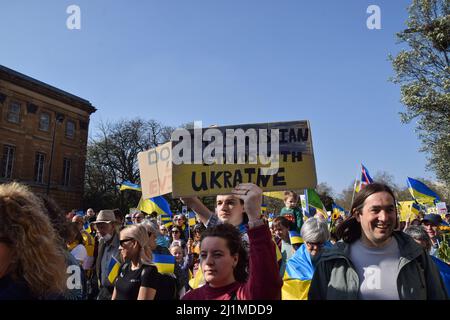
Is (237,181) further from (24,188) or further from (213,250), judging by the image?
(24,188)

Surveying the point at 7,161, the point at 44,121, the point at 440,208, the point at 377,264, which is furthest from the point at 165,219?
the point at 44,121

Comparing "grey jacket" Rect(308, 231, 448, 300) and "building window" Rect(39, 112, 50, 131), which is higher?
"building window" Rect(39, 112, 50, 131)

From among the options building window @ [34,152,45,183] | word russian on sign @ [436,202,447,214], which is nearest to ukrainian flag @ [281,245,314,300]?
word russian on sign @ [436,202,447,214]

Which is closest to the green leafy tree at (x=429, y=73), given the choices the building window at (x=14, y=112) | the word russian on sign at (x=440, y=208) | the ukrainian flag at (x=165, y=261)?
the word russian on sign at (x=440, y=208)

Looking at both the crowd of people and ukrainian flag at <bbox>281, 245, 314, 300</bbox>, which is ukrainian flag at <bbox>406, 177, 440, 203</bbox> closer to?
ukrainian flag at <bbox>281, 245, 314, 300</bbox>

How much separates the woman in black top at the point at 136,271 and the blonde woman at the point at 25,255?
61.5 inches

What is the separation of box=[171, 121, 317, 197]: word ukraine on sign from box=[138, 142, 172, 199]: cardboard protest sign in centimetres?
35

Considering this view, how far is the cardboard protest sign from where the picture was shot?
3656mm

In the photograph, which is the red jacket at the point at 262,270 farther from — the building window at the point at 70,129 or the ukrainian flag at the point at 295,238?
the building window at the point at 70,129

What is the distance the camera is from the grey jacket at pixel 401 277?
7.66 feet

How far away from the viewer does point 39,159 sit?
3869 cm

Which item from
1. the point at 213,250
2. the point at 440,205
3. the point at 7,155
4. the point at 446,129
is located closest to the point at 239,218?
the point at 213,250

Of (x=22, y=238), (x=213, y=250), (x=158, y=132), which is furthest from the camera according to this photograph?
(x=158, y=132)

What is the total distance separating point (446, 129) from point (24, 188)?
20885 mm
